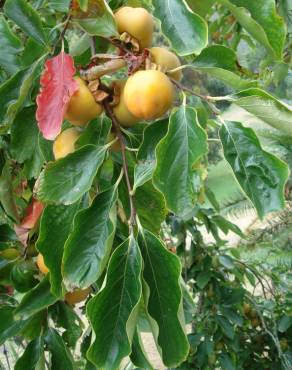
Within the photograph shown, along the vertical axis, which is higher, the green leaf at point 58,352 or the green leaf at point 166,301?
the green leaf at point 166,301

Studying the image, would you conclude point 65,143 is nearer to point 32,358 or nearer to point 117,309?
point 117,309

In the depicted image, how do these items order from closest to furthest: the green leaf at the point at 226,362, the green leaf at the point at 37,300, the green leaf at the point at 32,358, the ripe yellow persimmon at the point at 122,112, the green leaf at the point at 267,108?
the green leaf at the point at 267,108 → the ripe yellow persimmon at the point at 122,112 → the green leaf at the point at 37,300 → the green leaf at the point at 32,358 → the green leaf at the point at 226,362

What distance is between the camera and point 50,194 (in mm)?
673

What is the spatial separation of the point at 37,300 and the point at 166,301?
0.26 metres

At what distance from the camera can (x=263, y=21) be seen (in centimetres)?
64

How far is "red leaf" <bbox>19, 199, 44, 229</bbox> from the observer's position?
85cm

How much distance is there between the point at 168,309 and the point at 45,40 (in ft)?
1.28

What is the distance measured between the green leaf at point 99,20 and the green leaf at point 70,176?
0.14m

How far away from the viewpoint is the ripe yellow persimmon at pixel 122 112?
70 centimetres

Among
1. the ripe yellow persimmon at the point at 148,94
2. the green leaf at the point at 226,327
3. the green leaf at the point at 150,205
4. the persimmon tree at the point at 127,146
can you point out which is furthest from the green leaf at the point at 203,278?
the ripe yellow persimmon at the point at 148,94

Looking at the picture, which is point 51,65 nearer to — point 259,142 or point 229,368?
point 259,142

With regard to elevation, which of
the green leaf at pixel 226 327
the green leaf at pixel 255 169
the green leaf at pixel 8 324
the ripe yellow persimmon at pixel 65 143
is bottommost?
the green leaf at pixel 226 327

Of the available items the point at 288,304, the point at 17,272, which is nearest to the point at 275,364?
the point at 288,304

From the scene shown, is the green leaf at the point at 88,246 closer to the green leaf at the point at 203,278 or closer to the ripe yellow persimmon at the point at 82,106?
the ripe yellow persimmon at the point at 82,106
